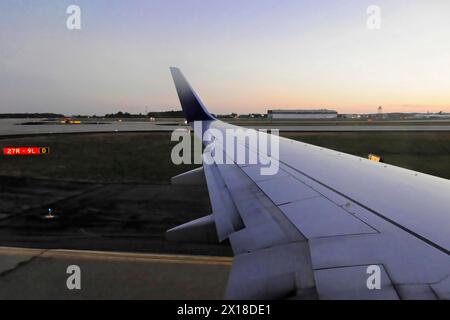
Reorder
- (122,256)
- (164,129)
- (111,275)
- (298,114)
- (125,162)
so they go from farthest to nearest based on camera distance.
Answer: (298,114) < (164,129) < (125,162) < (122,256) < (111,275)

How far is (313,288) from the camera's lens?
5.00 ft

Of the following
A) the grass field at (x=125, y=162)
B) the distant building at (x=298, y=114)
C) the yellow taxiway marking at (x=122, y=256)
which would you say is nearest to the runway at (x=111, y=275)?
the yellow taxiway marking at (x=122, y=256)

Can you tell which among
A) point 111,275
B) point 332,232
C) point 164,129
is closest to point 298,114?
point 164,129

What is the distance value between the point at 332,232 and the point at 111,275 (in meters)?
3.75

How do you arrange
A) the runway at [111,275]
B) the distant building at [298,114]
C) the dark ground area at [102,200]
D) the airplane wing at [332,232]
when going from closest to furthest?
the airplane wing at [332,232] < the runway at [111,275] < the dark ground area at [102,200] < the distant building at [298,114]

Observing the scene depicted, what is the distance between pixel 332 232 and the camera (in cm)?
201

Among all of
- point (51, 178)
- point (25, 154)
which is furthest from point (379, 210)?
point (25, 154)

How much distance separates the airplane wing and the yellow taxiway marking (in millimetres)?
1883

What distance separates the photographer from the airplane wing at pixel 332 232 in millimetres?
1483

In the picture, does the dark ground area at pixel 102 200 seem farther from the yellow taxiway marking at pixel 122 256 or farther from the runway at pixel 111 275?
the runway at pixel 111 275

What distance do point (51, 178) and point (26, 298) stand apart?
364 inches

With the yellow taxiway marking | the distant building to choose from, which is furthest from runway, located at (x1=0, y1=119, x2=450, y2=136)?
the distant building

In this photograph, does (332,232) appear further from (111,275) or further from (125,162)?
(125,162)

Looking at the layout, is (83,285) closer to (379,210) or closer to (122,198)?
(379,210)
